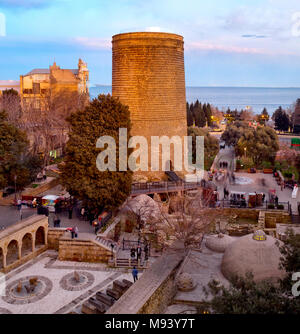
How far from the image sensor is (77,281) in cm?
1492

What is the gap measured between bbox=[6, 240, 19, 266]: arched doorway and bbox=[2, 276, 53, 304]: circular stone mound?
1.42 m

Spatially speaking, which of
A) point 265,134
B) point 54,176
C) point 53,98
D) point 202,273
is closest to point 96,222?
point 202,273

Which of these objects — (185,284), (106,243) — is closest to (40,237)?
(106,243)

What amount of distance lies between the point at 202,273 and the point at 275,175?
18.5 metres

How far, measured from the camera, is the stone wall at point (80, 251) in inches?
665

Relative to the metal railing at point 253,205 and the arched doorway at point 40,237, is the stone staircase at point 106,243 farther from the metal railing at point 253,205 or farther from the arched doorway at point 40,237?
the metal railing at point 253,205

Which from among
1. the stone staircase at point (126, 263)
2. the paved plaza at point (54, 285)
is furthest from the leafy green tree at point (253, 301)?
the stone staircase at point (126, 263)

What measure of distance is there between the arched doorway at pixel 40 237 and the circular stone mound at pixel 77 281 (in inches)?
123

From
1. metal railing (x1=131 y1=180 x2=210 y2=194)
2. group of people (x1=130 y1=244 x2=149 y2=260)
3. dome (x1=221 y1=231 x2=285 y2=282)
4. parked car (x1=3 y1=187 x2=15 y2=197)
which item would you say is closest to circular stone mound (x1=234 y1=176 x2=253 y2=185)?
metal railing (x1=131 y1=180 x2=210 y2=194)

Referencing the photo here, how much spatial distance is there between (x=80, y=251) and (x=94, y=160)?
431 cm

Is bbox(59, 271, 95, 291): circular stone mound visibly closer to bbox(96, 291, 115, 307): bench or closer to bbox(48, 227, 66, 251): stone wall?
bbox(96, 291, 115, 307): bench

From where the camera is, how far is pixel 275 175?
30.0m

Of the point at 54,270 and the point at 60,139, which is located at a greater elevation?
the point at 60,139
